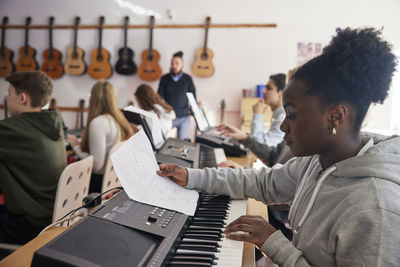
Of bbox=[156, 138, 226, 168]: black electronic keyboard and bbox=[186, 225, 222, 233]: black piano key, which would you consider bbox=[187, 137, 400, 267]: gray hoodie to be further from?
bbox=[156, 138, 226, 168]: black electronic keyboard

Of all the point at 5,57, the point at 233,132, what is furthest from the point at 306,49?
the point at 5,57

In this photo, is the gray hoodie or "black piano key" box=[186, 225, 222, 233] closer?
the gray hoodie

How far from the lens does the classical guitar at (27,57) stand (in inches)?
215

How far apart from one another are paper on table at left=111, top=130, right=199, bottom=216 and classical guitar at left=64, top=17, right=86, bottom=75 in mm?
4704

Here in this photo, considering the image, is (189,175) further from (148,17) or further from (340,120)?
(148,17)

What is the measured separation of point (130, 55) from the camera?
528cm

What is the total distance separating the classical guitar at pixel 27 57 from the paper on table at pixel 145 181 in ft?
17.1

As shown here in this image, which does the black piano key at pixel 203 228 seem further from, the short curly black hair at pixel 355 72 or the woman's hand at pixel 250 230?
the short curly black hair at pixel 355 72

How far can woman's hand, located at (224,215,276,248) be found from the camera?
2.87 feet

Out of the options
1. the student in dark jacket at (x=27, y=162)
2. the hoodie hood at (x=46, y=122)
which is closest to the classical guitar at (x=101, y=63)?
the student in dark jacket at (x=27, y=162)

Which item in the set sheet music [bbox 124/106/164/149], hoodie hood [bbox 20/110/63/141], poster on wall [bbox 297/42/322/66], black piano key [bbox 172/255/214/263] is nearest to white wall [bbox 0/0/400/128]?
poster on wall [bbox 297/42/322/66]

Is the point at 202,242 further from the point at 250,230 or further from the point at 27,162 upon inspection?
the point at 27,162

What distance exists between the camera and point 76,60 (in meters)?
5.37

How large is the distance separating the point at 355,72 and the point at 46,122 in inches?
61.7
